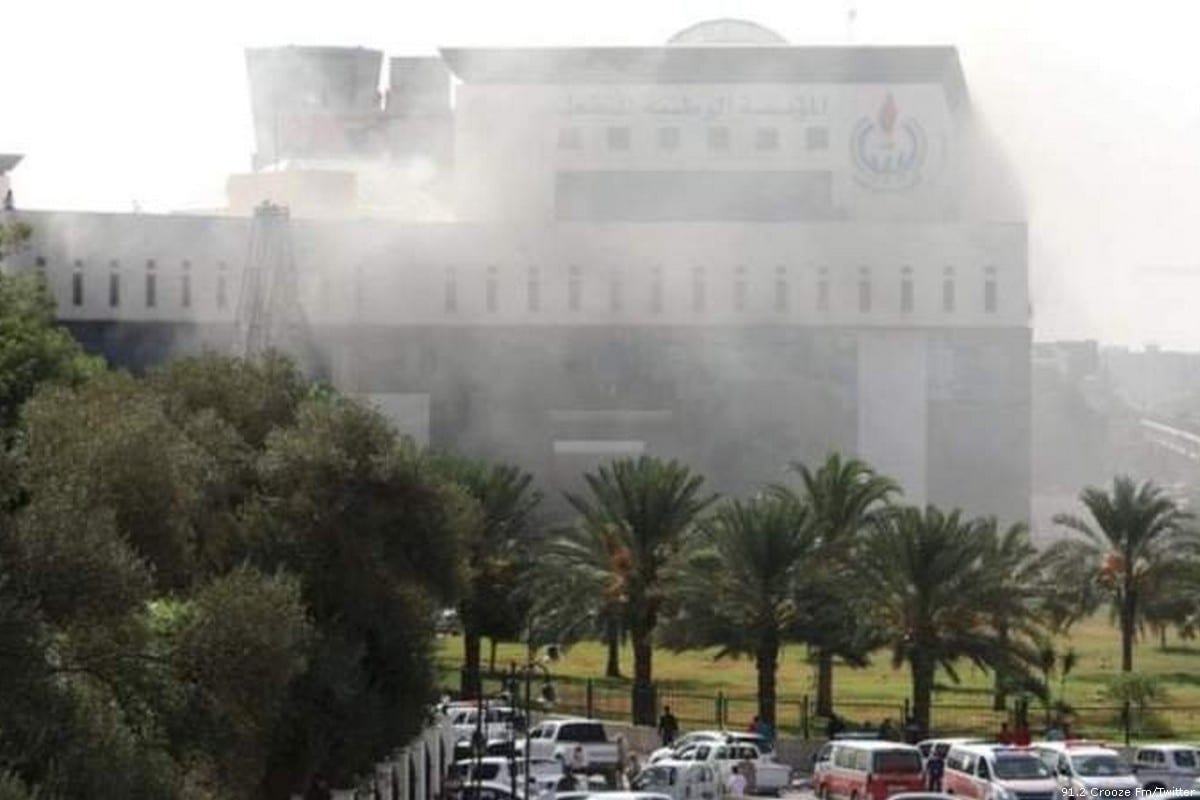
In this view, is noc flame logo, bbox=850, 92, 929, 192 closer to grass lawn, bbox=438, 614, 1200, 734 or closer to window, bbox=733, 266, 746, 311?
window, bbox=733, 266, 746, 311

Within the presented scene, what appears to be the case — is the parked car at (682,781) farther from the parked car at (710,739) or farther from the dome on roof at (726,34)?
the dome on roof at (726,34)

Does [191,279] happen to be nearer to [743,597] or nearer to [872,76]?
[872,76]

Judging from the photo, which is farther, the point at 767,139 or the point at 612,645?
the point at 767,139

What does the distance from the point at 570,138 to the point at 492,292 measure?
10.9 metres

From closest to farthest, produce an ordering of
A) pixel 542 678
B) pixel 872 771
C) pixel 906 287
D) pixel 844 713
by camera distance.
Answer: pixel 872 771, pixel 844 713, pixel 542 678, pixel 906 287

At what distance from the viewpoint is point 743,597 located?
62.8m

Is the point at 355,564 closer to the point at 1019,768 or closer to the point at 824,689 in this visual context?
the point at 1019,768

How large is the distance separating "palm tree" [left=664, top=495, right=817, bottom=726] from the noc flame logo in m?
54.1

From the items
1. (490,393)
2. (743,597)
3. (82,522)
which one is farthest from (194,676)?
(490,393)

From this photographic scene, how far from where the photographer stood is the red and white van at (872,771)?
49.0 metres

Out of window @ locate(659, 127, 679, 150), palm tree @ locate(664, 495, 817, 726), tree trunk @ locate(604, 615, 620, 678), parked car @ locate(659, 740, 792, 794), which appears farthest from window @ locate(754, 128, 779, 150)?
parked car @ locate(659, 740, 792, 794)

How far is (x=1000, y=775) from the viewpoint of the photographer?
151 feet

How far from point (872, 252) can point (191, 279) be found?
23.7 meters

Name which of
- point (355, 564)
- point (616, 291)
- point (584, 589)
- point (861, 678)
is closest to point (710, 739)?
point (584, 589)
